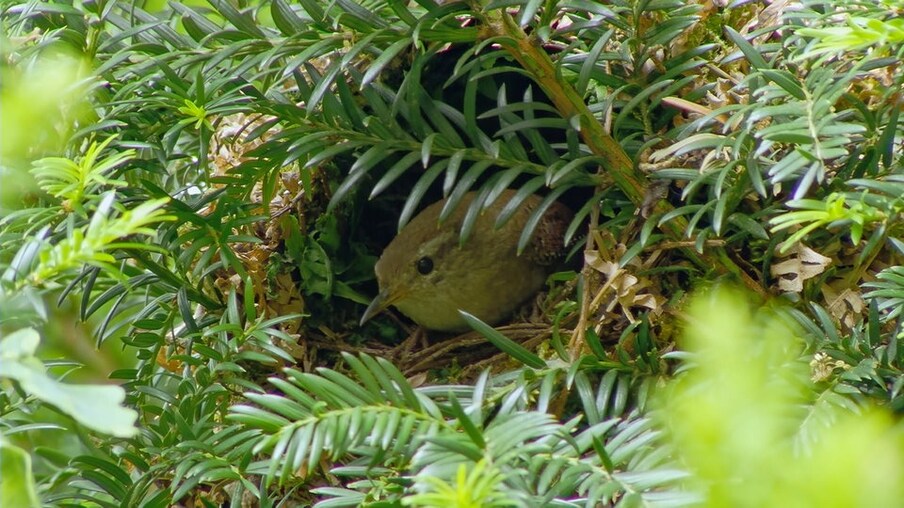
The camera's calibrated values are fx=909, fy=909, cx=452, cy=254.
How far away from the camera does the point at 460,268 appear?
2717 mm

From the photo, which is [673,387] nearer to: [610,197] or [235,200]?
[610,197]

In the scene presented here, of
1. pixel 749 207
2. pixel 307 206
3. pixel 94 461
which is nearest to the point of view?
pixel 94 461

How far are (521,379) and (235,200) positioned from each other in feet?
2.28

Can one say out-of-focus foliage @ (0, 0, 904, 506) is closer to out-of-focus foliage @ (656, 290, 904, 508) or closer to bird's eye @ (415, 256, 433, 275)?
out-of-focus foliage @ (656, 290, 904, 508)

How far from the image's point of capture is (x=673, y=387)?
1.33 m

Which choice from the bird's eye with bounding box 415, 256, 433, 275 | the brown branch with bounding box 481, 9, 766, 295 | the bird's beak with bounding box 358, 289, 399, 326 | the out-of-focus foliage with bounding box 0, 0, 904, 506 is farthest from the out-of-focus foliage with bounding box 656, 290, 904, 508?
the bird's eye with bounding box 415, 256, 433, 275

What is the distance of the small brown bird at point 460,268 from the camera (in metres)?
2.53

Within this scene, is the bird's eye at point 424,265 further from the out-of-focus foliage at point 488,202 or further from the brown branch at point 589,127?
the brown branch at point 589,127

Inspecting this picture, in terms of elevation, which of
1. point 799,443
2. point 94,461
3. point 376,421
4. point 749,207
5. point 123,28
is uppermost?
point 123,28

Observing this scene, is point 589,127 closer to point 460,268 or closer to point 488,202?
point 488,202

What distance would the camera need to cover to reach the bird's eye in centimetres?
263

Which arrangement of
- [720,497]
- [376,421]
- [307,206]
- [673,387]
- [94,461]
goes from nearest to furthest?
[720,497], [376,421], [673,387], [94,461], [307,206]

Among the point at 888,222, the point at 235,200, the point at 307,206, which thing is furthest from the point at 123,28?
the point at 888,222

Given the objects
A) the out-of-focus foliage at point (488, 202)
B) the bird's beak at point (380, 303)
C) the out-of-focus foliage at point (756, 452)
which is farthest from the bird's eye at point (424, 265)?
the out-of-focus foliage at point (756, 452)
